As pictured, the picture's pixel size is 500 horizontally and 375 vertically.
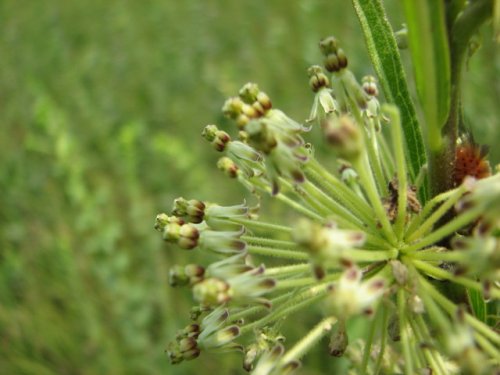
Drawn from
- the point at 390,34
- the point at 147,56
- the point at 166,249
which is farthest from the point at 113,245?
the point at 390,34

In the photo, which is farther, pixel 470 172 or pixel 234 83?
pixel 234 83

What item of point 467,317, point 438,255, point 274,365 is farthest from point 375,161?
point 274,365

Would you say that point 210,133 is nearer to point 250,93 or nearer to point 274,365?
point 250,93

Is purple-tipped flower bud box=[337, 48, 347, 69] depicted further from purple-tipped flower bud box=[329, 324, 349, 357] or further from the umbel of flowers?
purple-tipped flower bud box=[329, 324, 349, 357]

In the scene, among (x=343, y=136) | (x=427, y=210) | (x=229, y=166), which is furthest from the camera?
(x=229, y=166)

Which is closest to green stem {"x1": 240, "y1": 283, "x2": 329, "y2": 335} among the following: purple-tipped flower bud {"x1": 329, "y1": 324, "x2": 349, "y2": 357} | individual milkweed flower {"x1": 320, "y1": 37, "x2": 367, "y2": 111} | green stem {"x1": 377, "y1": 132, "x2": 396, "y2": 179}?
purple-tipped flower bud {"x1": 329, "y1": 324, "x2": 349, "y2": 357}

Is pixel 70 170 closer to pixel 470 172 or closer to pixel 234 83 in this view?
pixel 234 83
